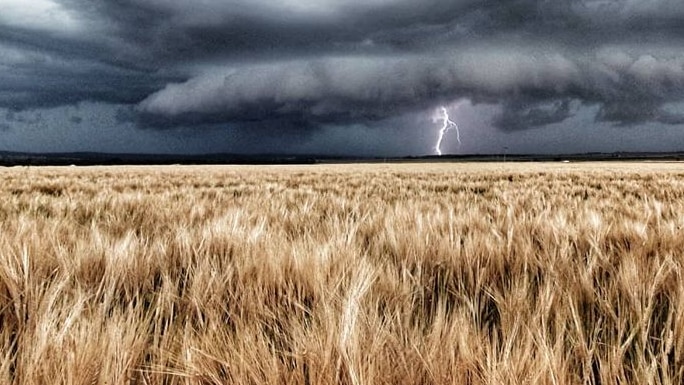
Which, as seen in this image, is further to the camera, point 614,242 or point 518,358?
point 614,242

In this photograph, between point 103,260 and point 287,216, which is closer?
point 103,260

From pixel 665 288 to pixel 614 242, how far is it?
113cm

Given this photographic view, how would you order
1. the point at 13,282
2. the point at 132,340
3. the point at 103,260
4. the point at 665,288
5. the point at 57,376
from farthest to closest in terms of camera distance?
the point at 103,260, the point at 665,288, the point at 13,282, the point at 132,340, the point at 57,376

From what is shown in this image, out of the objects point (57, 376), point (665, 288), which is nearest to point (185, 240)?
point (57, 376)

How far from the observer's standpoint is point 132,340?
103 centimetres

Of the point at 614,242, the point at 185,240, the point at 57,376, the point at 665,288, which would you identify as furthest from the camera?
the point at 614,242

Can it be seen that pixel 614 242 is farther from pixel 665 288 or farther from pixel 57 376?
pixel 57 376

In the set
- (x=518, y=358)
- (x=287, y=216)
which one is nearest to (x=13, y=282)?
(x=518, y=358)

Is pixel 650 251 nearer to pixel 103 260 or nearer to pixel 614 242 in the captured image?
pixel 614 242

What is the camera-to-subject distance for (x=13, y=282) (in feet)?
4.78

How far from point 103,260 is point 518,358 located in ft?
5.22

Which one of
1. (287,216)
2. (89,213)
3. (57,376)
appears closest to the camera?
(57,376)

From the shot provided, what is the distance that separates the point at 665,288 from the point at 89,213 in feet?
14.3

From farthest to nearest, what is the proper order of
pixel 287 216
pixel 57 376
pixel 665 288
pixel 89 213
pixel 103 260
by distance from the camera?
1. pixel 89 213
2. pixel 287 216
3. pixel 103 260
4. pixel 665 288
5. pixel 57 376
